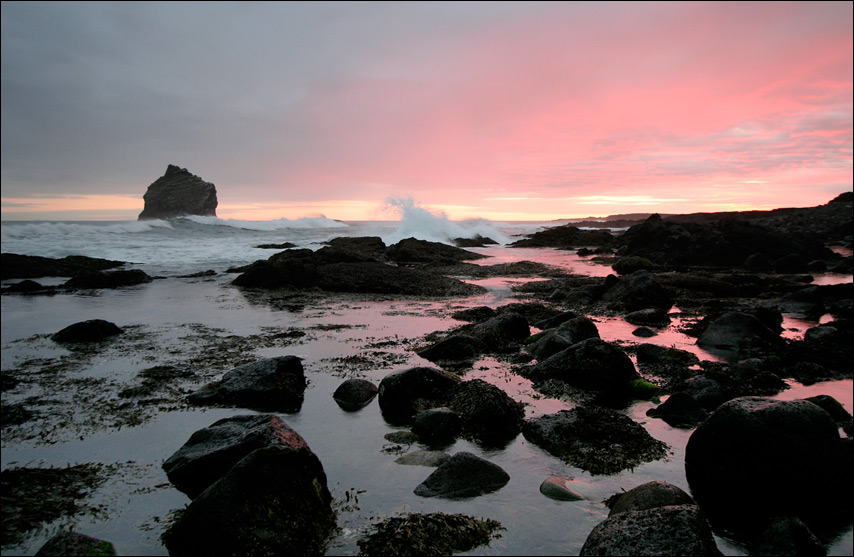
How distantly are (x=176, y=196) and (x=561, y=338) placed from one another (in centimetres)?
10993

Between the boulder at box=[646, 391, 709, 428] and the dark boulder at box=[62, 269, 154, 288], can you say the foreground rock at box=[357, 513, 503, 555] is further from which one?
the dark boulder at box=[62, 269, 154, 288]

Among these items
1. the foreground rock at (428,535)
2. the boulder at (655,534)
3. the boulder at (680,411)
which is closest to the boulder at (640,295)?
the boulder at (680,411)

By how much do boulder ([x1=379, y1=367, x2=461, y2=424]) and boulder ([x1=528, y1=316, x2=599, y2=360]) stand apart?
8.86ft

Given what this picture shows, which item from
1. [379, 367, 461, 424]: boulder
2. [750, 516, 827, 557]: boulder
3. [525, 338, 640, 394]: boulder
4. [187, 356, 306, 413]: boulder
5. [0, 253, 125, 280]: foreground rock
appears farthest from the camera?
[0, 253, 125, 280]: foreground rock

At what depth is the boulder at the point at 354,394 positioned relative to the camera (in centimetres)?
679

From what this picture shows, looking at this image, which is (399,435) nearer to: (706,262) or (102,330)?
(102,330)

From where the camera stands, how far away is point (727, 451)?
176 inches

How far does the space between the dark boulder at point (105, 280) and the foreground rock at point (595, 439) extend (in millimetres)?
18974

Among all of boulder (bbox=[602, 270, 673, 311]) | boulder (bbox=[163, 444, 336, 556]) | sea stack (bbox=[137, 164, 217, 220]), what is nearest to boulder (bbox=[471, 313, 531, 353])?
boulder (bbox=[602, 270, 673, 311])

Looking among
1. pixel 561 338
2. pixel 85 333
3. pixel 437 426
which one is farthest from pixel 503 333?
pixel 85 333

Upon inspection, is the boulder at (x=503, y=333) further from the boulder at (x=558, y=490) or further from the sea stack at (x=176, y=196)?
the sea stack at (x=176, y=196)

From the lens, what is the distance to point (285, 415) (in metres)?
6.42

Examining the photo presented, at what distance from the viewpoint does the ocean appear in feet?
13.5

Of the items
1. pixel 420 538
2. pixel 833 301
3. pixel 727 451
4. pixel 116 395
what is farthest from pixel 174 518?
pixel 833 301
